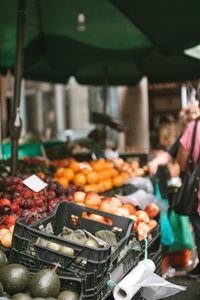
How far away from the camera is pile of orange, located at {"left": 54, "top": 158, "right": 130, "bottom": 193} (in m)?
3.83

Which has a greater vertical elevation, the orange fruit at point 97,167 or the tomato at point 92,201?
the orange fruit at point 97,167

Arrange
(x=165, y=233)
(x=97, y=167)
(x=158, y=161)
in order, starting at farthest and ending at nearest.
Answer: (x=97, y=167)
(x=165, y=233)
(x=158, y=161)

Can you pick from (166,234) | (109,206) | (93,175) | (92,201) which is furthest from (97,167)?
(109,206)

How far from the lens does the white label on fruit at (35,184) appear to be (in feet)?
9.22

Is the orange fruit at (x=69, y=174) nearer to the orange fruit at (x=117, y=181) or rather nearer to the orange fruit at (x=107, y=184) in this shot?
the orange fruit at (x=107, y=184)

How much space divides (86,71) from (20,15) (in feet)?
15.9

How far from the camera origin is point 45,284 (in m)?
1.47

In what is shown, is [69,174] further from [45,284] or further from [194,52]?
[45,284]

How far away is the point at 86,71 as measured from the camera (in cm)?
801

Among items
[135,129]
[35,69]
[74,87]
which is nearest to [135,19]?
[35,69]

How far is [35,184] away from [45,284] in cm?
147

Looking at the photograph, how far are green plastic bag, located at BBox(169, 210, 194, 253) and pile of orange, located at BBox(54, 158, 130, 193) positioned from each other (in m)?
0.81

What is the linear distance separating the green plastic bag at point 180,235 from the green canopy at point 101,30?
201 cm

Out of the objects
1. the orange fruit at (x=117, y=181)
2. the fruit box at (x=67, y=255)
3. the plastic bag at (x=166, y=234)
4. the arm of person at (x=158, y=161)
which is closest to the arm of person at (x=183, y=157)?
the arm of person at (x=158, y=161)
